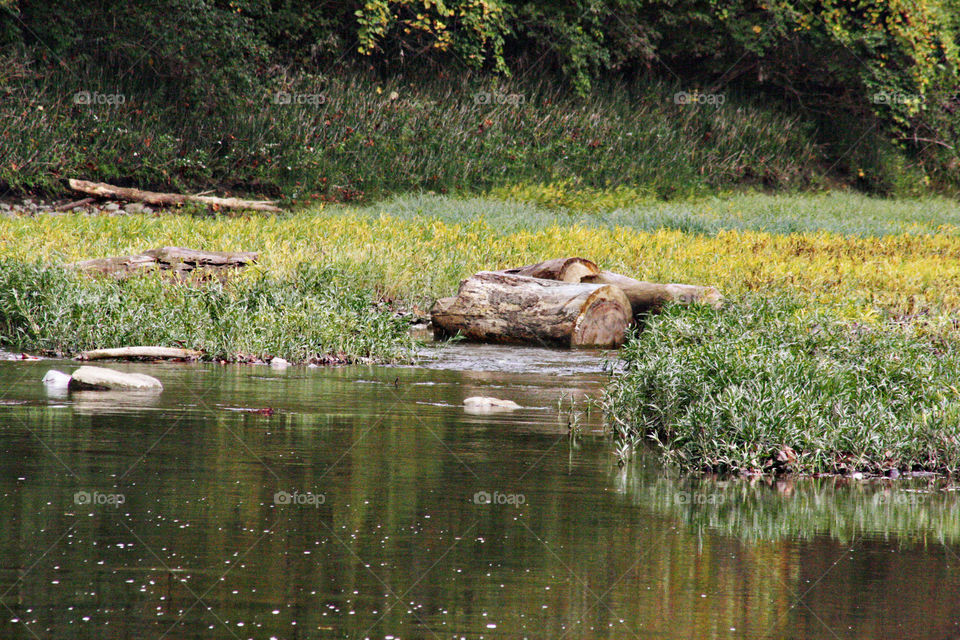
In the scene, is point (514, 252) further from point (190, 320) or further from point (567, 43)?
point (567, 43)

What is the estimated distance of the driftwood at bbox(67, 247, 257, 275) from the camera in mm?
13930

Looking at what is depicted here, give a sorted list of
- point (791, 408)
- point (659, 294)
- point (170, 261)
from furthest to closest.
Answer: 1. point (170, 261)
2. point (659, 294)
3. point (791, 408)

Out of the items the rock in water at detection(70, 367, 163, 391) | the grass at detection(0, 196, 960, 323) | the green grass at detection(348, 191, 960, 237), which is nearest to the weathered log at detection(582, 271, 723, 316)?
the grass at detection(0, 196, 960, 323)

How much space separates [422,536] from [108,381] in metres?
4.91

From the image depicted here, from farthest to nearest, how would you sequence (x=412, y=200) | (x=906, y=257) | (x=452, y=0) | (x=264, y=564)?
(x=452, y=0)
(x=412, y=200)
(x=906, y=257)
(x=264, y=564)

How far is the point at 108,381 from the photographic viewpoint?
363 inches

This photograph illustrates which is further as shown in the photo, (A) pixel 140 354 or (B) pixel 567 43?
(B) pixel 567 43

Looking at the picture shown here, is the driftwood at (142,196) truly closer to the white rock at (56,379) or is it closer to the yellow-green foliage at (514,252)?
the yellow-green foliage at (514,252)

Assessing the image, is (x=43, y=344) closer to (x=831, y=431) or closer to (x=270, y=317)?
(x=270, y=317)

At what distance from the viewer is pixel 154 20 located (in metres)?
27.8

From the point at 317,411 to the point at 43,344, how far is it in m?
4.25

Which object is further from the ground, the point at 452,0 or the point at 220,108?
the point at 452,0

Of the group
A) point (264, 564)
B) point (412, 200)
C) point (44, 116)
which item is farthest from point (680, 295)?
point (44, 116)

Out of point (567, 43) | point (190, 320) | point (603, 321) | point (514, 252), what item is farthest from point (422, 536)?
point (567, 43)
